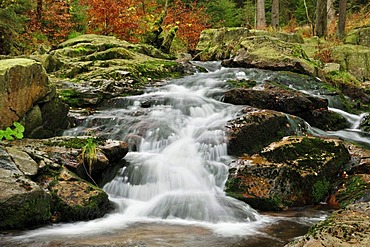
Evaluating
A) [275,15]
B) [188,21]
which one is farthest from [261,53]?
[188,21]

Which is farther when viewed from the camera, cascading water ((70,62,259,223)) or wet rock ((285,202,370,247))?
cascading water ((70,62,259,223))

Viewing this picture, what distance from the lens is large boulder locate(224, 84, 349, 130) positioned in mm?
9288

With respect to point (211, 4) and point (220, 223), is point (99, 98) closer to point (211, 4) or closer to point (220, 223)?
point (220, 223)

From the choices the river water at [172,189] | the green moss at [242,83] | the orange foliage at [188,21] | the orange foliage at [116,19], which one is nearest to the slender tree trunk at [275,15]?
the orange foliage at [188,21]

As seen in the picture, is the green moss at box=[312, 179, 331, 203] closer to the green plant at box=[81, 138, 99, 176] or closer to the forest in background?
the green plant at box=[81, 138, 99, 176]

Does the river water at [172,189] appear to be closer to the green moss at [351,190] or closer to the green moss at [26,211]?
the green moss at [26,211]

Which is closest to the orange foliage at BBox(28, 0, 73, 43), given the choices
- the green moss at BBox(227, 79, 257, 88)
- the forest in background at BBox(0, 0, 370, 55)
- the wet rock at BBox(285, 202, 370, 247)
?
the forest in background at BBox(0, 0, 370, 55)

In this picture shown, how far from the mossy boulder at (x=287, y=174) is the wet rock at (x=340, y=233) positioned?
9.15ft

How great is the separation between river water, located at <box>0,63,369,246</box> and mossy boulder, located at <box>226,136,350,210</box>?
0.24 meters

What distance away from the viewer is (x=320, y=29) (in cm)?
1880

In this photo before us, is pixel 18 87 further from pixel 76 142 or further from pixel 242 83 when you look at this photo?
pixel 242 83

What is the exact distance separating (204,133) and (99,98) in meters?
3.42

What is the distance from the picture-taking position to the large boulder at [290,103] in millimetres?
9288

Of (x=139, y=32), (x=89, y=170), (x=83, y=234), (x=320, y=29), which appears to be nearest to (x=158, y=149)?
(x=89, y=170)
